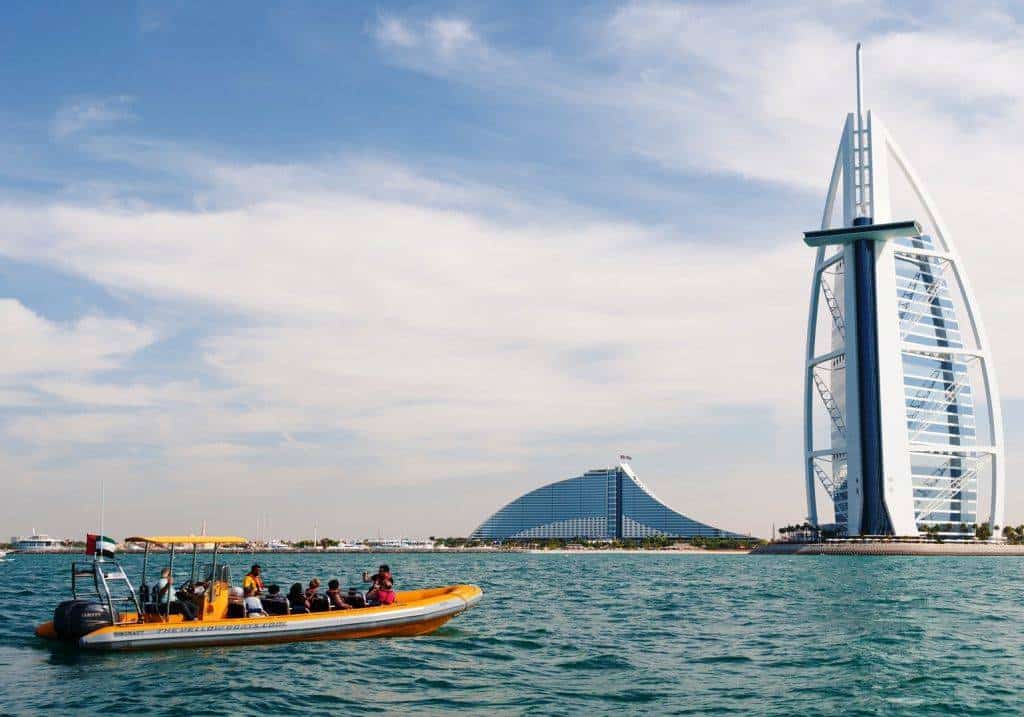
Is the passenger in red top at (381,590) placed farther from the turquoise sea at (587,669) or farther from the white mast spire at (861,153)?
the white mast spire at (861,153)

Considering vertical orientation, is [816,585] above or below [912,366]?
below

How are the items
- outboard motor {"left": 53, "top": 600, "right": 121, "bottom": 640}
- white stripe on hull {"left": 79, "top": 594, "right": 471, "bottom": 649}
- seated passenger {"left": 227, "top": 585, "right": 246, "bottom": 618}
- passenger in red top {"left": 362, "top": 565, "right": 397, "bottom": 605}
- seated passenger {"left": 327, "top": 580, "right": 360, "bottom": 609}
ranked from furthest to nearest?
passenger in red top {"left": 362, "top": 565, "right": 397, "bottom": 605}, seated passenger {"left": 327, "top": 580, "right": 360, "bottom": 609}, seated passenger {"left": 227, "top": 585, "right": 246, "bottom": 618}, outboard motor {"left": 53, "top": 600, "right": 121, "bottom": 640}, white stripe on hull {"left": 79, "top": 594, "right": 471, "bottom": 649}

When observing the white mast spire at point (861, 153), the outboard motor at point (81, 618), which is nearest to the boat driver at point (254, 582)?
the outboard motor at point (81, 618)

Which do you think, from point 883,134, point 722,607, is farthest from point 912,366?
point 722,607

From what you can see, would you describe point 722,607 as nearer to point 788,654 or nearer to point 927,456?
point 788,654

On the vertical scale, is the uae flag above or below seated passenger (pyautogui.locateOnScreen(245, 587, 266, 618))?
above

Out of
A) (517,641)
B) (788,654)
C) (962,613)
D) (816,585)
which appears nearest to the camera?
(788,654)

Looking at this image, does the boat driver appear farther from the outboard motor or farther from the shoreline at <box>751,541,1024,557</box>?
the shoreline at <box>751,541,1024,557</box>

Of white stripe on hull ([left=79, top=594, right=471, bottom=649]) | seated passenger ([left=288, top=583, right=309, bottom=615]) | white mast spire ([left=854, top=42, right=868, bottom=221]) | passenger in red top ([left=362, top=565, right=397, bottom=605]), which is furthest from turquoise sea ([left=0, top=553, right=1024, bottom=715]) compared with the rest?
white mast spire ([left=854, top=42, right=868, bottom=221])

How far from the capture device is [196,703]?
718 inches

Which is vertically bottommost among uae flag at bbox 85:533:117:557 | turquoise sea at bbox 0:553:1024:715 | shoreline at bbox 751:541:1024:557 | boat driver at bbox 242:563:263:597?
turquoise sea at bbox 0:553:1024:715

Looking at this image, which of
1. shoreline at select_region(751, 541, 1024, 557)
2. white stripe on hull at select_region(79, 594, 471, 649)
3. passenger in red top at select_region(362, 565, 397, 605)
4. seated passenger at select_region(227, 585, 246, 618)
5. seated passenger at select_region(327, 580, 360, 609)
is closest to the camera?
white stripe on hull at select_region(79, 594, 471, 649)

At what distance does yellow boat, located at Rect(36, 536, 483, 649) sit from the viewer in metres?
23.5

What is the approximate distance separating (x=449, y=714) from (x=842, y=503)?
111508 millimetres
